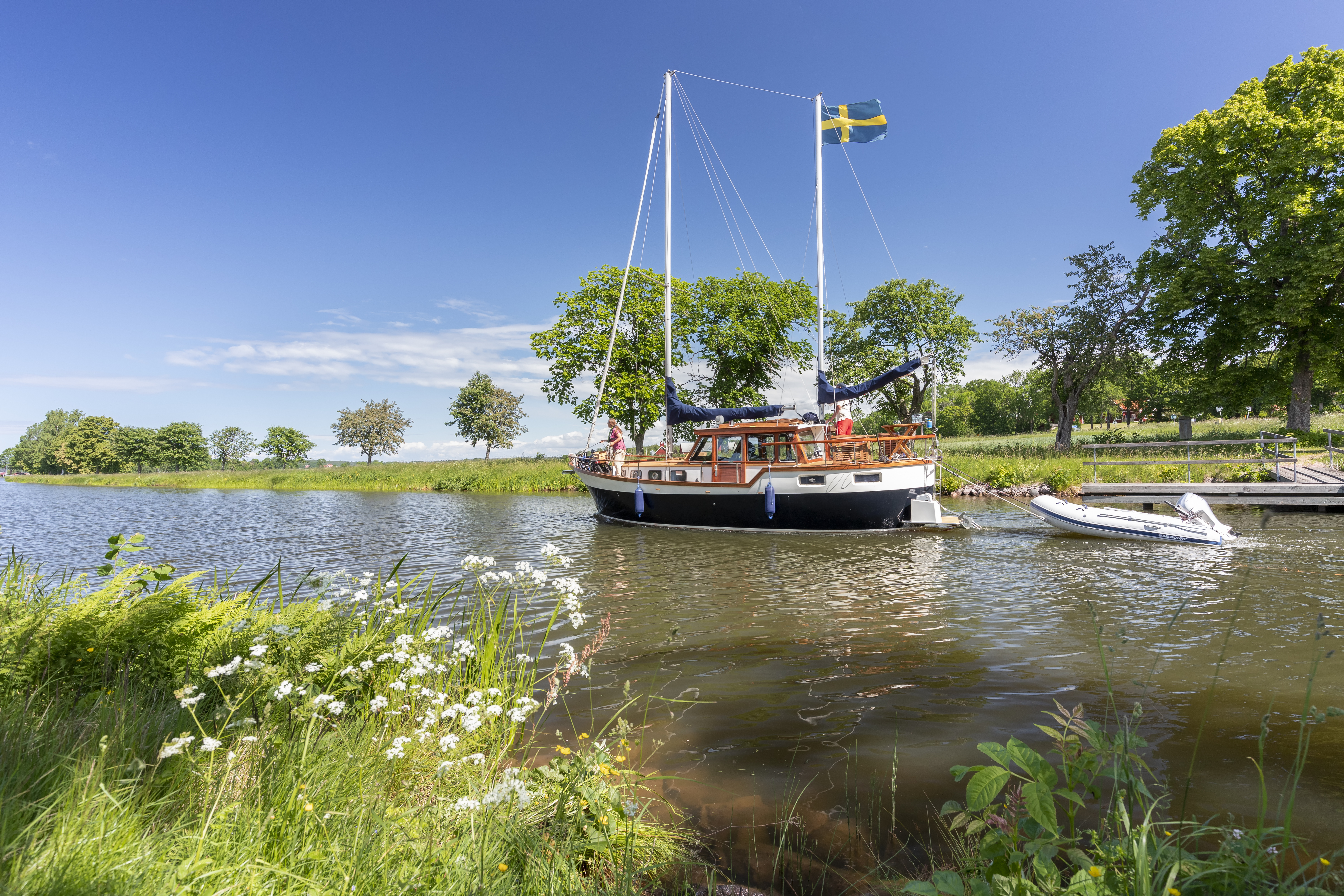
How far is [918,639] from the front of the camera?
642cm

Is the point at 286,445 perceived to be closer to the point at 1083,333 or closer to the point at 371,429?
the point at 371,429


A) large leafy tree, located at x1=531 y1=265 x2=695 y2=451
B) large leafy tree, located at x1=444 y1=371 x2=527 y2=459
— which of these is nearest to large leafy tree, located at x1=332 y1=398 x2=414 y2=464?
large leafy tree, located at x1=444 y1=371 x2=527 y2=459

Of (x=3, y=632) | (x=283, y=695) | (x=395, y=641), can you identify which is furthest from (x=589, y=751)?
(x=3, y=632)

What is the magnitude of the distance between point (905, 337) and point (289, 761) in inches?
1691

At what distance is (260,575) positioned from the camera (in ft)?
31.8

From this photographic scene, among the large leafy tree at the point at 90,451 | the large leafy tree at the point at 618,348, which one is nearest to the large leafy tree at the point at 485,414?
the large leafy tree at the point at 618,348

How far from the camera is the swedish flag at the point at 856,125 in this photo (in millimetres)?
20062

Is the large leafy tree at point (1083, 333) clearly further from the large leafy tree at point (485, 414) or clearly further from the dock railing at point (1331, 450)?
the large leafy tree at point (485, 414)

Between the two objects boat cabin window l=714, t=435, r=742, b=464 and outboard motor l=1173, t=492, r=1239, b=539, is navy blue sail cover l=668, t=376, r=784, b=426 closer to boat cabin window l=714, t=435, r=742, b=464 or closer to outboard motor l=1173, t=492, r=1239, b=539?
boat cabin window l=714, t=435, r=742, b=464

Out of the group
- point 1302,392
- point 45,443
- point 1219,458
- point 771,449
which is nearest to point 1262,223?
point 1302,392

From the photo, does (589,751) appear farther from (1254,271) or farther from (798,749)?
(1254,271)

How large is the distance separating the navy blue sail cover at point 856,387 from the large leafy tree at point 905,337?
20477 millimetres

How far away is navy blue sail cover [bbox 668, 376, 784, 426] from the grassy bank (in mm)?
9861

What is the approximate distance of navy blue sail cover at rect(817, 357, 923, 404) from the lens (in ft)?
49.4
